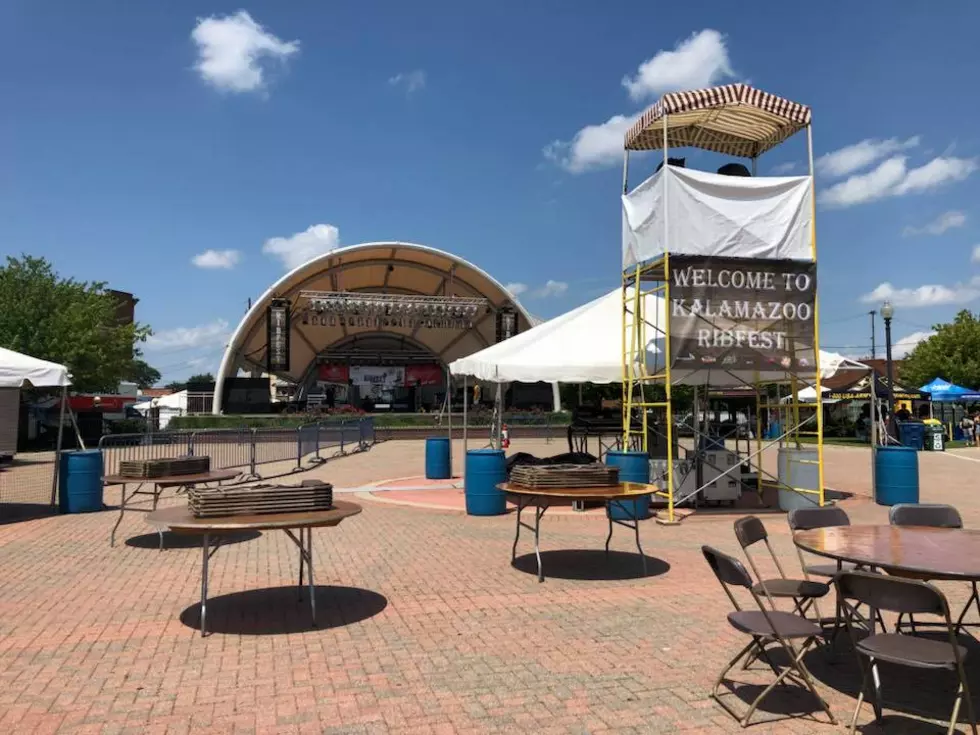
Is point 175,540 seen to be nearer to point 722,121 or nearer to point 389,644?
point 389,644

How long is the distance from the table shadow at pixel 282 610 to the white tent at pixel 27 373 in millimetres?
5482

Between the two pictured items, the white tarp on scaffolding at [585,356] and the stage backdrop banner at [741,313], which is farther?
the white tarp on scaffolding at [585,356]

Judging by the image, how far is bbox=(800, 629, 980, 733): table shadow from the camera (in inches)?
145

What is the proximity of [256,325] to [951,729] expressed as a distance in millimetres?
42002

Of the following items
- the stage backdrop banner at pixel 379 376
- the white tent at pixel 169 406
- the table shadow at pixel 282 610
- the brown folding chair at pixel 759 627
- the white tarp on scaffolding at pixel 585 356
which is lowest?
the table shadow at pixel 282 610

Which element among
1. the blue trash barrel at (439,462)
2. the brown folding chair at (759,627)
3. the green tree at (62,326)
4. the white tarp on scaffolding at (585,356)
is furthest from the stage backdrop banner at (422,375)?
the brown folding chair at (759,627)

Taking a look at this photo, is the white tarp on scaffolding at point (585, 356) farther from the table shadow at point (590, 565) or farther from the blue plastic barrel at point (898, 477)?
the table shadow at point (590, 565)

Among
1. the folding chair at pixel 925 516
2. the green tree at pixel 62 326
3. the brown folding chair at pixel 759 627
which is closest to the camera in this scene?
the brown folding chair at pixel 759 627

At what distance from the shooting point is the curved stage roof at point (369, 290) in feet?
131

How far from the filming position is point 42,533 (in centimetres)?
923

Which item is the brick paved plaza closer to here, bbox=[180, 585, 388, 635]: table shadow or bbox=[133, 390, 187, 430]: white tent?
bbox=[180, 585, 388, 635]: table shadow

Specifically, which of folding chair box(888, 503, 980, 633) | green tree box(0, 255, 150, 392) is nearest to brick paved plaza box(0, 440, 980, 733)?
folding chair box(888, 503, 980, 633)

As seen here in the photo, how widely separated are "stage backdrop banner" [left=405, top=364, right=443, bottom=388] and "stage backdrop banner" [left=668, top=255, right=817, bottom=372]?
37.7 m

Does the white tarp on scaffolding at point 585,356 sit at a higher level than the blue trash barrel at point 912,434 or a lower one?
higher
